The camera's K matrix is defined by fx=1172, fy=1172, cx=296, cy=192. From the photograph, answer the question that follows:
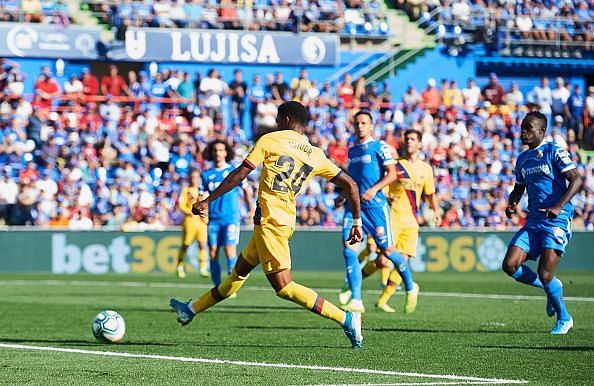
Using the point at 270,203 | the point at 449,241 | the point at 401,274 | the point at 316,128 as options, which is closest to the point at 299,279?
the point at 449,241

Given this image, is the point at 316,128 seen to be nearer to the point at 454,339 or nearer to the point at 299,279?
the point at 299,279

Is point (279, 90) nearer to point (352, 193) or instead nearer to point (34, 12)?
point (34, 12)

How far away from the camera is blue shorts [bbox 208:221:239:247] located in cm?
1762

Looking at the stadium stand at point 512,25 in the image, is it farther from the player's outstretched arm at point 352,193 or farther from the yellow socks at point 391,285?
the player's outstretched arm at point 352,193

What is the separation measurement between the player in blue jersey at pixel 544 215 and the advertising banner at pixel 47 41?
2228cm

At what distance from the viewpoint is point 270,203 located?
10273 mm

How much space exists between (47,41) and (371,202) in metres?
19.5

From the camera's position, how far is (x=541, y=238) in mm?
12250

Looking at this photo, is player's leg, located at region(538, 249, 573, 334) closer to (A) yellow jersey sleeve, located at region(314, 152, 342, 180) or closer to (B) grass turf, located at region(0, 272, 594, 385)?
(B) grass turf, located at region(0, 272, 594, 385)

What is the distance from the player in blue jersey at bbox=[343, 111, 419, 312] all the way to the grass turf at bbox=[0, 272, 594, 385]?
606 millimetres

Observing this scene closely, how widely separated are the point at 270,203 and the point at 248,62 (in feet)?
80.8

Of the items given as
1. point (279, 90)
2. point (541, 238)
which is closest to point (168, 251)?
point (279, 90)

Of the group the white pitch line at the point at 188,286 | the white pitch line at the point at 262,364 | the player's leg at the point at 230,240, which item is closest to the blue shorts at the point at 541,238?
the white pitch line at the point at 262,364

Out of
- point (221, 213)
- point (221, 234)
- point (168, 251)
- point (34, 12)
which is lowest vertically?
point (168, 251)
